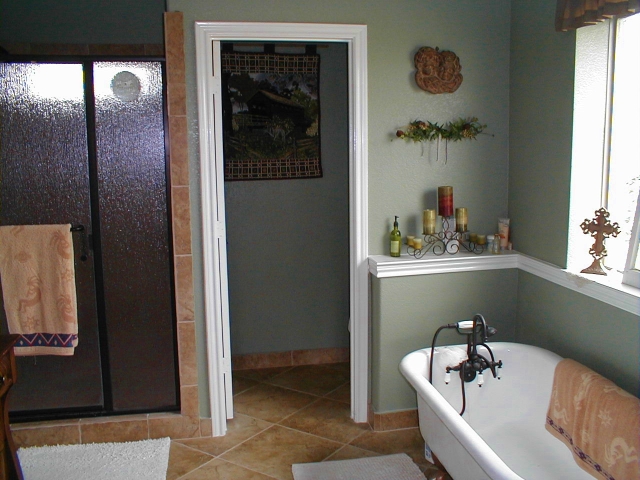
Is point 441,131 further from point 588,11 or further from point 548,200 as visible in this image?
point 588,11

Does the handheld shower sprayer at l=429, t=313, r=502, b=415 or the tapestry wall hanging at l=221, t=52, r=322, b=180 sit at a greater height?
the tapestry wall hanging at l=221, t=52, r=322, b=180

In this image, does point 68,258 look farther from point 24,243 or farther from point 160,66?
point 160,66

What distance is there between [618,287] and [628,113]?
0.75 meters

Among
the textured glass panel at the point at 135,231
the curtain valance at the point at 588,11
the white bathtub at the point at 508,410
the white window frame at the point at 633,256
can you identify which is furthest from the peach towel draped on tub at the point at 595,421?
the textured glass panel at the point at 135,231

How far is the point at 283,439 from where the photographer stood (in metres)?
3.14

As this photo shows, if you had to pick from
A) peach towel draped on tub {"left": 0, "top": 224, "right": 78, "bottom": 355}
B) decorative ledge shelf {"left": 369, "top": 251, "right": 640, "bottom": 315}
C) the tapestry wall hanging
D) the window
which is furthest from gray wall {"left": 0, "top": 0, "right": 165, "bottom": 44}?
the window

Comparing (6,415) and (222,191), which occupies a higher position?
(222,191)

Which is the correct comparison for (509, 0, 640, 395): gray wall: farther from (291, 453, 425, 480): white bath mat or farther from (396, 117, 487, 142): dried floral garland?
(291, 453, 425, 480): white bath mat

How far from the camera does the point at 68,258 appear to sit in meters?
2.91

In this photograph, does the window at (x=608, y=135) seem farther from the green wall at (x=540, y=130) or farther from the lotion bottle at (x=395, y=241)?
the lotion bottle at (x=395, y=241)

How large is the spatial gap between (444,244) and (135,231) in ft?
5.27

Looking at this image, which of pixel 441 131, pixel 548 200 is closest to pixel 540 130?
pixel 548 200

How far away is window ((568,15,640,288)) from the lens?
2484mm

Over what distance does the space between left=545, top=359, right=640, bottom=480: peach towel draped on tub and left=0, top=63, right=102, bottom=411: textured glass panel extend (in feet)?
7.39
